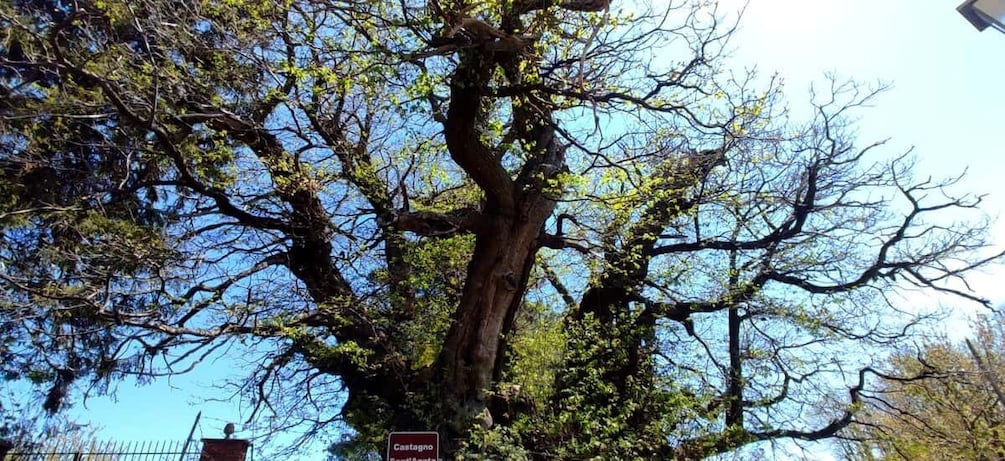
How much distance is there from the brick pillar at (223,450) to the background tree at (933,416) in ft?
28.5

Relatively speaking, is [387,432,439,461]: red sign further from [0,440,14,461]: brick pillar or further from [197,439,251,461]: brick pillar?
[0,440,14,461]: brick pillar

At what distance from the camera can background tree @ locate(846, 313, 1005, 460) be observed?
892cm

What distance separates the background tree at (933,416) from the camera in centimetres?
892

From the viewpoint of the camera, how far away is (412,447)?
15.4ft

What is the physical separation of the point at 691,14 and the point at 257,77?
5.87 m

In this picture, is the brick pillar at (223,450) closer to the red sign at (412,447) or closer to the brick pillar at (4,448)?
the brick pillar at (4,448)

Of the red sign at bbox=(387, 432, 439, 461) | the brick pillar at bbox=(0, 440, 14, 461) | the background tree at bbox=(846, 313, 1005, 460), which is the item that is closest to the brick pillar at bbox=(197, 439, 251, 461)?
the brick pillar at bbox=(0, 440, 14, 461)

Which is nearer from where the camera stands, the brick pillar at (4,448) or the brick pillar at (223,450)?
the brick pillar at (4,448)

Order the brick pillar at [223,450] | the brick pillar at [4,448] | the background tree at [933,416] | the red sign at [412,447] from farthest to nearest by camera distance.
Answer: the background tree at [933,416] → the brick pillar at [223,450] → the brick pillar at [4,448] → the red sign at [412,447]

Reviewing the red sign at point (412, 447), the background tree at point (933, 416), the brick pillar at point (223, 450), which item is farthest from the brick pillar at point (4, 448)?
Answer: the background tree at point (933, 416)

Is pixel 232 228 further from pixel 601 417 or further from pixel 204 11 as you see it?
pixel 601 417

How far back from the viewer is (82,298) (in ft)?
20.1

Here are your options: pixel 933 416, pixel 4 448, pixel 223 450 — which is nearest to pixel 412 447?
pixel 223 450

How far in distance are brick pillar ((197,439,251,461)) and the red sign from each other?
12.2 ft
